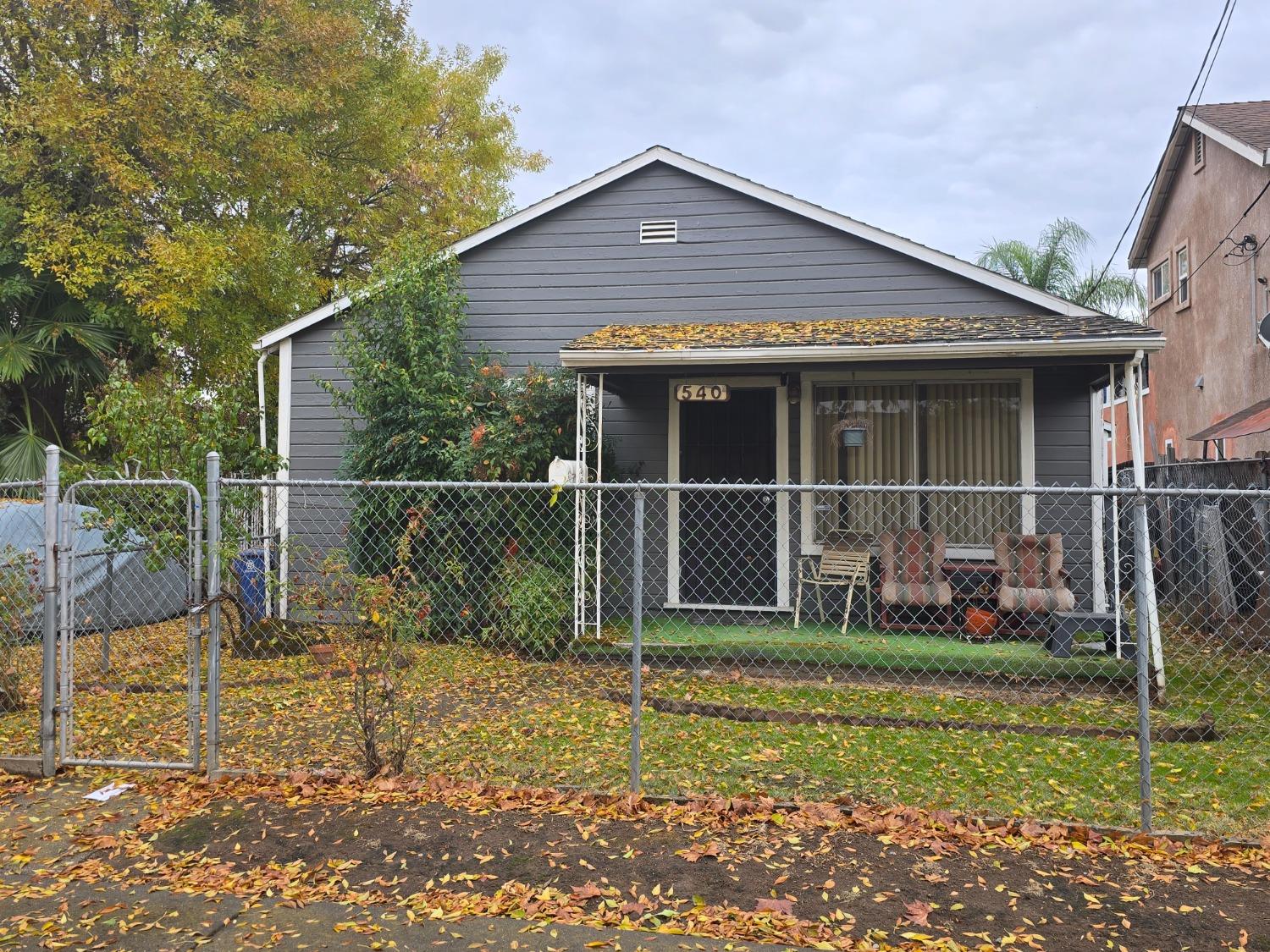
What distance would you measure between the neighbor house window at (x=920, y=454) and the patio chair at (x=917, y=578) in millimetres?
540

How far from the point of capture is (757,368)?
8.73m

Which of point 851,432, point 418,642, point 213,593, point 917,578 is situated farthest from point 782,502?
point 213,593

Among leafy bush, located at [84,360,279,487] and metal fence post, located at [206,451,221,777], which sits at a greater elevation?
leafy bush, located at [84,360,279,487]

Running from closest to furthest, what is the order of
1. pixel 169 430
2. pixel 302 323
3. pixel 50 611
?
pixel 50 611 < pixel 169 430 < pixel 302 323

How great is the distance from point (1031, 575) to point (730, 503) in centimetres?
314

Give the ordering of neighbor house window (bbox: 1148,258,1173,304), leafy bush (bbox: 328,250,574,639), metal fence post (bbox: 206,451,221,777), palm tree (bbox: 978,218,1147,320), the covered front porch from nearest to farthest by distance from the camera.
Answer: metal fence post (bbox: 206,451,221,777) < the covered front porch < leafy bush (bbox: 328,250,574,639) < neighbor house window (bbox: 1148,258,1173,304) < palm tree (bbox: 978,218,1147,320)

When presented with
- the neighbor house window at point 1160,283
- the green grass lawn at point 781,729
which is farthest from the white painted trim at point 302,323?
the neighbor house window at point 1160,283

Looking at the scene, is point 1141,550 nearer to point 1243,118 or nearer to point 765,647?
point 765,647

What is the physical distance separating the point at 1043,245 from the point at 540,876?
23032 mm

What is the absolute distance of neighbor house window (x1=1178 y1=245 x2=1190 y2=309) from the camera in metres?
16.3

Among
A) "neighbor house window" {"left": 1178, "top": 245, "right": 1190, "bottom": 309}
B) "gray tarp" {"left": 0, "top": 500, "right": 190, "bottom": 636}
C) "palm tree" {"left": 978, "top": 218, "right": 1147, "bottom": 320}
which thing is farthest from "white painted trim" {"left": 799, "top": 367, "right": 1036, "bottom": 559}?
"palm tree" {"left": 978, "top": 218, "right": 1147, "bottom": 320}

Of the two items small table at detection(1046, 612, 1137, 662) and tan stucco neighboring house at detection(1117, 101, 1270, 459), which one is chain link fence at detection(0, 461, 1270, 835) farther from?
tan stucco neighboring house at detection(1117, 101, 1270, 459)

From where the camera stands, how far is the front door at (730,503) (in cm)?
948

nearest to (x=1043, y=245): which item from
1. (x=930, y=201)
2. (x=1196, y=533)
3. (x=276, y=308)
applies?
(x=930, y=201)
